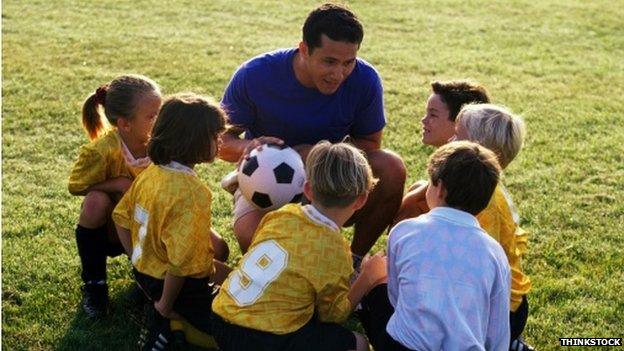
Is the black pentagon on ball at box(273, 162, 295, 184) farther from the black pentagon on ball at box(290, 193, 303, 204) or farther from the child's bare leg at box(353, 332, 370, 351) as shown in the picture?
the child's bare leg at box(353, 332, 370, 351)

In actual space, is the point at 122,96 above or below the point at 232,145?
above

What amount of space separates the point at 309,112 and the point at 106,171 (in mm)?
1254

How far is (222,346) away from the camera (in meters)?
3.61

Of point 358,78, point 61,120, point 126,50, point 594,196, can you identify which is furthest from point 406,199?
point 126,50

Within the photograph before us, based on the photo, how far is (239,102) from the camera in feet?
16.0

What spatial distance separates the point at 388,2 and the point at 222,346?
13.1 meters

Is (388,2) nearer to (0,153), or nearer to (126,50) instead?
(126,50)

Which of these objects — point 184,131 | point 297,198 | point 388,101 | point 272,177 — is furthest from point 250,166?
point 388,101

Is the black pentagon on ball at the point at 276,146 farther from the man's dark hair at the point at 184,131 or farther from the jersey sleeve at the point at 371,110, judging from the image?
the jersey sleeve at the point at 371,110

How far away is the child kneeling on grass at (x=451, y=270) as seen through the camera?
322 cm

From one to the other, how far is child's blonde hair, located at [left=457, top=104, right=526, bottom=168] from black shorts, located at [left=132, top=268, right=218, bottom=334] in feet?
5.27

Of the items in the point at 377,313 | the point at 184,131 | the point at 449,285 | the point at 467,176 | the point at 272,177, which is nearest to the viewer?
the point at 449,285

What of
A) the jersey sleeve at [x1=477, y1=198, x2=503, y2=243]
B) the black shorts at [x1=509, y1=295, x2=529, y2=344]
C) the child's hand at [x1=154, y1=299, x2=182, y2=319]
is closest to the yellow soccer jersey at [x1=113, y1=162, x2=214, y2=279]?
the child's hand at [x1=154, y1=299, x2=182, y2=319]

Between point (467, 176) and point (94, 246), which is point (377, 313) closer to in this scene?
point (467, 176)
